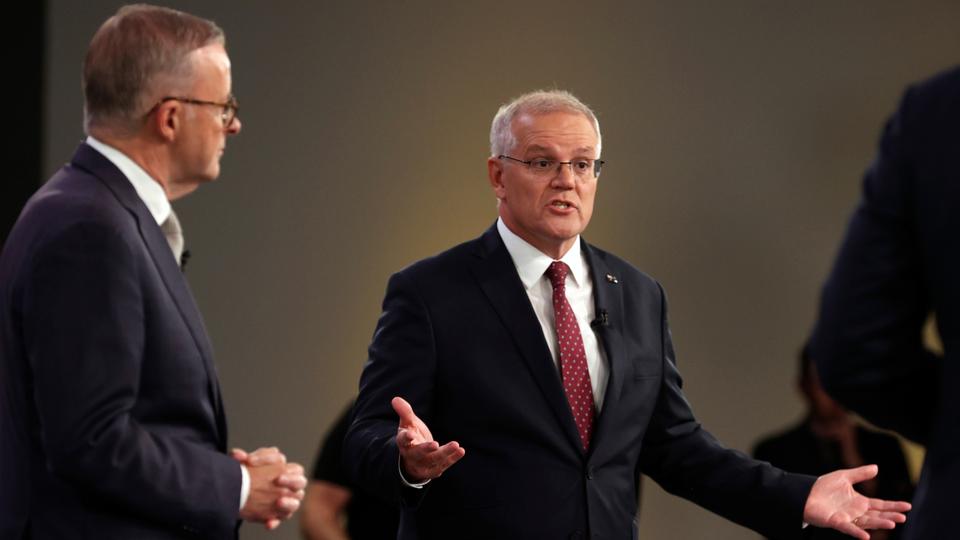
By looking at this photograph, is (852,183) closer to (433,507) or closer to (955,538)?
(433,507)

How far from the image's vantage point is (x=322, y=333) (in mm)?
5387

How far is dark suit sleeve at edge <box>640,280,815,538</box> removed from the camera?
283 cm

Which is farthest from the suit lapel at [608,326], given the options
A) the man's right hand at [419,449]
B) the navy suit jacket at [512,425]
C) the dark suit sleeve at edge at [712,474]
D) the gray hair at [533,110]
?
the man's right hand at [419,449]

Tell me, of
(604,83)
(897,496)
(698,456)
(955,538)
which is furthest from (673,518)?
(955,538)

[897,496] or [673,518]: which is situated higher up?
[897,496]

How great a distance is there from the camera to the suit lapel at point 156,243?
7.11 feet

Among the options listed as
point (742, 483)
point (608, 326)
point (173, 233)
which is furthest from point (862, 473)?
point (173, 233)

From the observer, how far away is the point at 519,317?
2902 millimetres

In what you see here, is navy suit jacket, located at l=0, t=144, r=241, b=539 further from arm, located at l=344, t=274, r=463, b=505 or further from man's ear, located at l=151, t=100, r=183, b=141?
arm, located at l=344, t=274, r=463, b=505

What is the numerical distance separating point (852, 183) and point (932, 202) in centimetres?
464

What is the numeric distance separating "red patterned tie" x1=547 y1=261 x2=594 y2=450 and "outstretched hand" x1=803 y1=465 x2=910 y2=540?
0.48m

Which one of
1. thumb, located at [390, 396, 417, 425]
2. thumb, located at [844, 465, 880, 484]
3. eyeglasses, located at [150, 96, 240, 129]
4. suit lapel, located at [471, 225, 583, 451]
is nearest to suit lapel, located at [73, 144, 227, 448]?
eyeglasses, located at [150, 96, 240, 129]

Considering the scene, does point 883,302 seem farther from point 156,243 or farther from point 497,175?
point 497,175

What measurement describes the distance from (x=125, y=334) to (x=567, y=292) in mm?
1204
